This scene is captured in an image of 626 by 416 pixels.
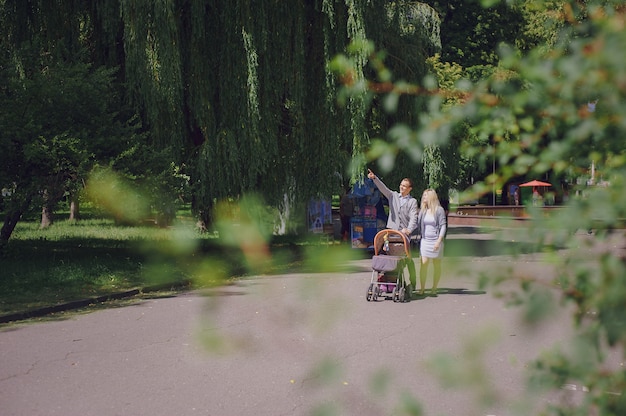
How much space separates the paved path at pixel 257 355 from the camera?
5.35m

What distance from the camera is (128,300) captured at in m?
11.6

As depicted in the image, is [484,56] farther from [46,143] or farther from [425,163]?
[46,143]

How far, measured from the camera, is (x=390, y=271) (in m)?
11.0

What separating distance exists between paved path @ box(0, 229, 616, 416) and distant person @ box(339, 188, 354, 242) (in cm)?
1059

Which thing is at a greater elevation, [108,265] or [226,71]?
[226,71]

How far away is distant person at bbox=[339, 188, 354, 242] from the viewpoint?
71.4ft

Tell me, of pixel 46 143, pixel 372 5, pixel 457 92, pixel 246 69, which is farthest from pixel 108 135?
pixel 457 92

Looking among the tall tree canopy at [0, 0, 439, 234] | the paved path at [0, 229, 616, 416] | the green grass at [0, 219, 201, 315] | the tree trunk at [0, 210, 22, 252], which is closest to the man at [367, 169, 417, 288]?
the paved path at [0, 229, 616, 416]

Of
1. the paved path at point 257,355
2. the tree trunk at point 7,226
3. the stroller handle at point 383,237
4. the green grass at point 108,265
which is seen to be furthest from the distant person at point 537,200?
the tree trunk at point 7,226

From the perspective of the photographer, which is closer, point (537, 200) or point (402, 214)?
point (537, 200)

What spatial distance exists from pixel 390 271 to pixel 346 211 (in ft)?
35.7

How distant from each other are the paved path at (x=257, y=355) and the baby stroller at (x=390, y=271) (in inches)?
10.0

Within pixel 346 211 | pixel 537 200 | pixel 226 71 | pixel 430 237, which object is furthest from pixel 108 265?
pixel 537 200

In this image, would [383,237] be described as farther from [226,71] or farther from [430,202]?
[226,71]
